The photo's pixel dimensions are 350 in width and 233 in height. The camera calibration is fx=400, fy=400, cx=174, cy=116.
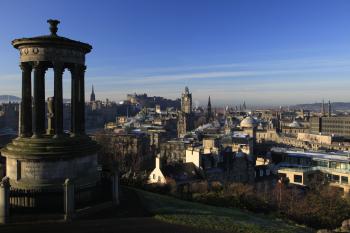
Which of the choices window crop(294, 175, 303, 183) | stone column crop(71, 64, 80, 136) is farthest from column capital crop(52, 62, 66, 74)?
window crop(294, 175, 303, 183)

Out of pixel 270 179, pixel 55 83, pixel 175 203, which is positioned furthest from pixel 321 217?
pixel 270 179

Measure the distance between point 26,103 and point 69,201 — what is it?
19.1ft

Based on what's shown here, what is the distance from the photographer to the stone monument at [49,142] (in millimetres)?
17562

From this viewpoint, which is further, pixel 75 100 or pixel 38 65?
pixel 75 100

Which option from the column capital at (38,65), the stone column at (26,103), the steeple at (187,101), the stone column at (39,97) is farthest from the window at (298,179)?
the steeple at (187,101)

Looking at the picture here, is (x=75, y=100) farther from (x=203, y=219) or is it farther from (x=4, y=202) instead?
(x=203, y=219)

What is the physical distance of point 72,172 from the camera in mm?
18203

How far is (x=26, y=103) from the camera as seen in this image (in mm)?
19062

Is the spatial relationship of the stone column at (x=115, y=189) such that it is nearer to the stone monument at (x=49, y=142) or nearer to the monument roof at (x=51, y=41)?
the stone monument at (x=49, y=142)

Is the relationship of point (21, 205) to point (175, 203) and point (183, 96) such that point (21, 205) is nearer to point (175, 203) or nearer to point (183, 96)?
point (175, 203)

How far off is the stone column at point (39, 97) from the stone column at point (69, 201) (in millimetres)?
3737

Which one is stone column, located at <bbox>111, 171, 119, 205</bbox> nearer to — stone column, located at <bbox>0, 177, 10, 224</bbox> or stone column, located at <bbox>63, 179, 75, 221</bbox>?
stone column, located at <bbox>63, 179, 75, 221</bbox>

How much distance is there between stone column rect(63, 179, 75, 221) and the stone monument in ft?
3.45

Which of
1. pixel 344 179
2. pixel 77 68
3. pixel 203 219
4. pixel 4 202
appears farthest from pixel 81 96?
pixel 344 179
